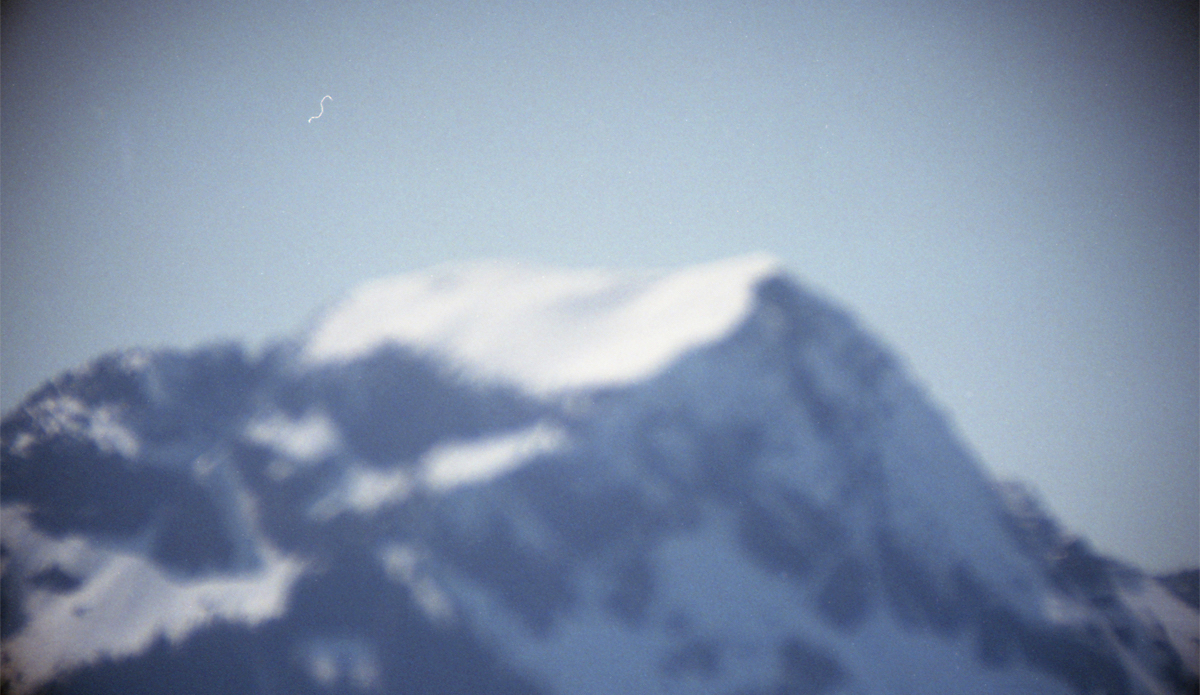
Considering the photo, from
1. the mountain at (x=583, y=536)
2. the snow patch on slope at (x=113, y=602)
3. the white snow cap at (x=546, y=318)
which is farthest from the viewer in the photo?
the white snow cap at (x=546, y=318)

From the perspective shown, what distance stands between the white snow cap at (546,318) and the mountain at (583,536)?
22.2 inches

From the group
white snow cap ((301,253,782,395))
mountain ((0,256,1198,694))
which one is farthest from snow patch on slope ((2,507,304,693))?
white snow cap ((301,253,782,395))

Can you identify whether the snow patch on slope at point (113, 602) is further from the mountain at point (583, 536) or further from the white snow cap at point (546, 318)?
the white snow cap at point (546, 318)

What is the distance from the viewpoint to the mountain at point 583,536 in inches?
3049

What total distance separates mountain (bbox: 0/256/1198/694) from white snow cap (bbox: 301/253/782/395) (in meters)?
0.56

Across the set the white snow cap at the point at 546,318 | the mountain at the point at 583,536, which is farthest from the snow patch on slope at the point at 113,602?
the white snow cap at the point at 546,318

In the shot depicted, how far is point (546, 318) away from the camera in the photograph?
97312mm

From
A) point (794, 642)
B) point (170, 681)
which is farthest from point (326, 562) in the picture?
point (794, 642)

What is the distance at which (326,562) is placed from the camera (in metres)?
85.5

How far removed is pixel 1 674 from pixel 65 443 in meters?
49.5

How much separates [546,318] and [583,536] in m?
34.6

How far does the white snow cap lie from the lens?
8662cm

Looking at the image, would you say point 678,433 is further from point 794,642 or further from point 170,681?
point 170,681

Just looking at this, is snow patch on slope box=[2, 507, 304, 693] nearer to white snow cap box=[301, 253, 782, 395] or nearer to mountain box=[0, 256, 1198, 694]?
mountain box=[0, 256, 1198, 694]
